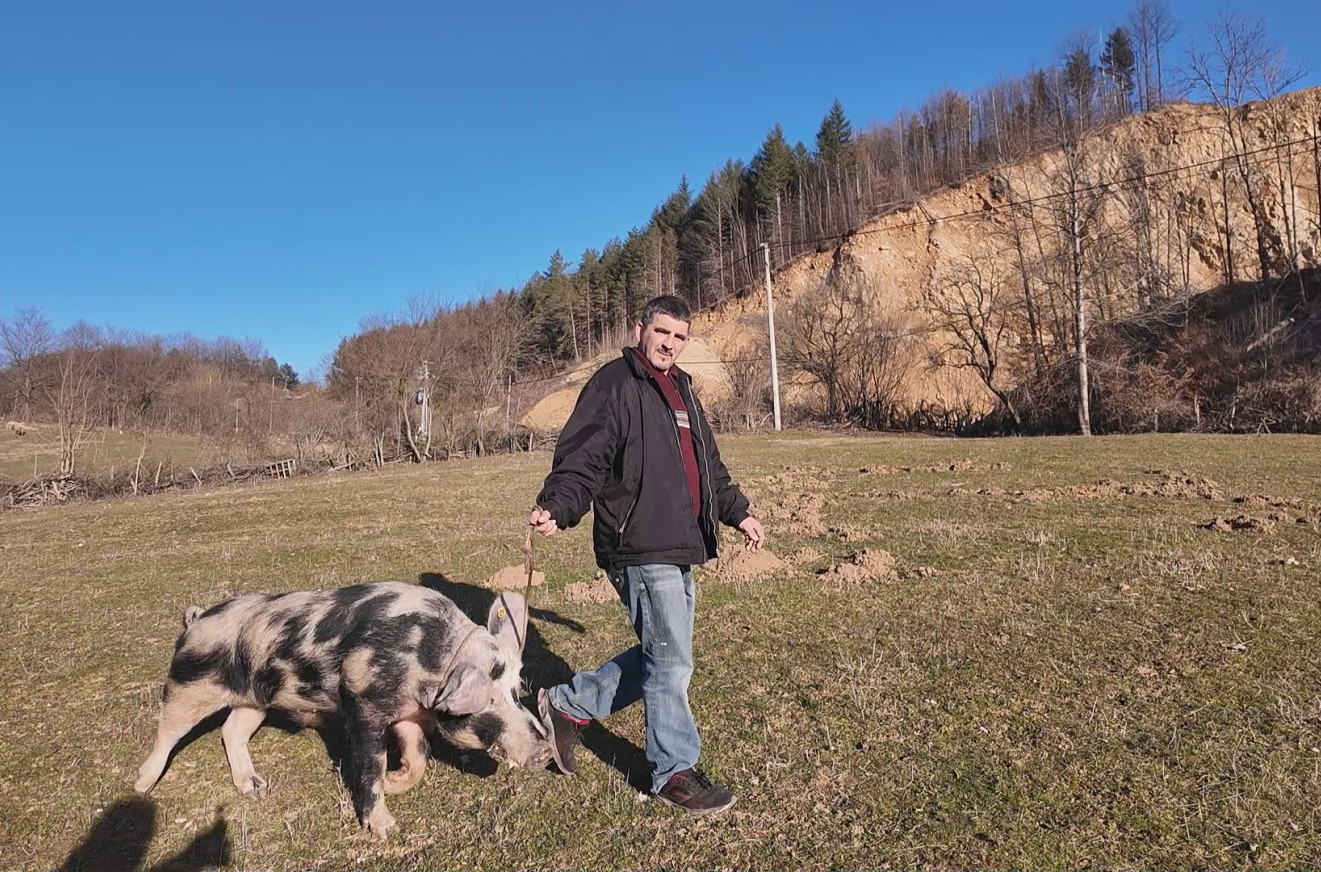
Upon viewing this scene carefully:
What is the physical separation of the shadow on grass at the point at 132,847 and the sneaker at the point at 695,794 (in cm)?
225

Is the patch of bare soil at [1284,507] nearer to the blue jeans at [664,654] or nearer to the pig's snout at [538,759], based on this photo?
the blue jeans at [664,654]

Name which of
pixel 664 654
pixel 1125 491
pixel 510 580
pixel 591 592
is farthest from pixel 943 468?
pixel 664 654

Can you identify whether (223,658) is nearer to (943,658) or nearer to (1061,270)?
(943,658)

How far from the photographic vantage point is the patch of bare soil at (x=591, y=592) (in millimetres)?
7849

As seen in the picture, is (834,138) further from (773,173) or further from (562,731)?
(562,731)

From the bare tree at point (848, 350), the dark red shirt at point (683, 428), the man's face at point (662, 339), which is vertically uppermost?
the bare tree at point (848, 350)

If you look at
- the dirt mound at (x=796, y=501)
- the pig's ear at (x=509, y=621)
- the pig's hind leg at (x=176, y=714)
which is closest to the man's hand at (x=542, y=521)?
the pig's ear at (x=509, y=621)

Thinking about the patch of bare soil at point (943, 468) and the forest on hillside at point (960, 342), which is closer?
the patch of bare soil at point (943, 468)

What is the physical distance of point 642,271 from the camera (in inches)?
2808

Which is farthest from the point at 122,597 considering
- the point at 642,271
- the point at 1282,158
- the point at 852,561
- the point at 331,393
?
the point at 642,271

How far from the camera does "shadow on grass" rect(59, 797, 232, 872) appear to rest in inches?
139

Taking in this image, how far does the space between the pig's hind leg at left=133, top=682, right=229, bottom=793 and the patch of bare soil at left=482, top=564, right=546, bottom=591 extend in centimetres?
432

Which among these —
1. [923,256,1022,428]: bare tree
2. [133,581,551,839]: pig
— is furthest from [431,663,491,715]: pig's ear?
[923,256,1022,428]: bare tree

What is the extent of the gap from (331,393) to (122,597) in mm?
32194
